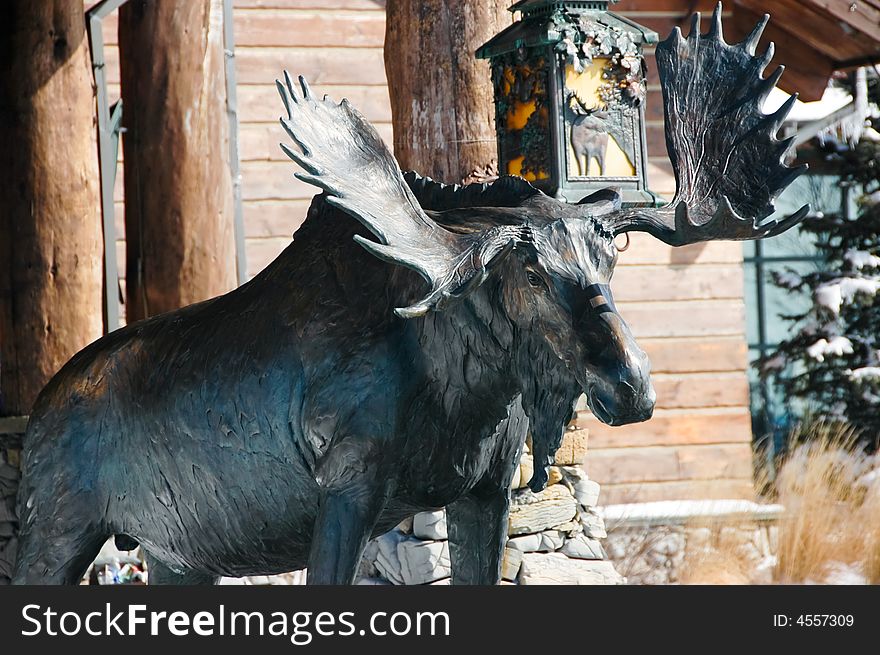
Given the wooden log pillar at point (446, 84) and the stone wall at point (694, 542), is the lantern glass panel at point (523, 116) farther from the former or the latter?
the stone wall at point (694, 542)

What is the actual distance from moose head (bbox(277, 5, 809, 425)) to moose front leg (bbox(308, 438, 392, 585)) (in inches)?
10.4

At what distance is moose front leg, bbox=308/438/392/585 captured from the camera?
2123 mm

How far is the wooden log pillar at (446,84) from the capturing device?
3.83 m

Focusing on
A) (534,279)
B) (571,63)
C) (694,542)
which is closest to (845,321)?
(694,542)

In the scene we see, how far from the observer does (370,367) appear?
7.06 feet

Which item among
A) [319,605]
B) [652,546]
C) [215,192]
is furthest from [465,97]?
→ [652,546]

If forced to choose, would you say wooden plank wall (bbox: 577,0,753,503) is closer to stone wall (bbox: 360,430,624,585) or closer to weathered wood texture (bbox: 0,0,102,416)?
stone wall (bbox: 360,430,624,585)

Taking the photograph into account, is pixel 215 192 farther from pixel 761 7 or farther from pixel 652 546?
pixel 761 7

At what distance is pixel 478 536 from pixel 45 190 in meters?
2.76

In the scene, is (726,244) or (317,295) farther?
(726,244)

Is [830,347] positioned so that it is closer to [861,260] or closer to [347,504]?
[861,260]

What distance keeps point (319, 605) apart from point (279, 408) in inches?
13.9

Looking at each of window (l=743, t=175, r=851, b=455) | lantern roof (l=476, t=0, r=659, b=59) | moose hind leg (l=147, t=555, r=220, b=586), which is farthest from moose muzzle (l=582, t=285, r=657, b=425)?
window (l=743, t=175, r=851, b=455)

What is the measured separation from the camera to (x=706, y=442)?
7547 millimetres
